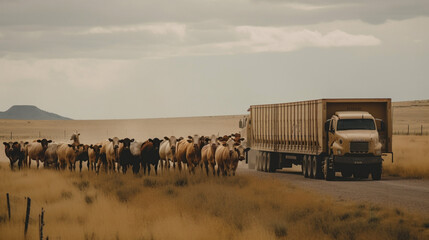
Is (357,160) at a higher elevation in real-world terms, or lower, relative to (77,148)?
lower

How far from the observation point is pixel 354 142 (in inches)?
1304

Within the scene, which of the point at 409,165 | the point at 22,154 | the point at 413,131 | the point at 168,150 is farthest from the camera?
the point at 413,131

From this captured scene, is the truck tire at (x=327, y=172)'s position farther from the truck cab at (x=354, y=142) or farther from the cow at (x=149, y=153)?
the cow at (x=149, y=153)

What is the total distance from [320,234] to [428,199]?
9275 millimetres

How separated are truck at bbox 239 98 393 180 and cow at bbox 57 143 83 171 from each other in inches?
424

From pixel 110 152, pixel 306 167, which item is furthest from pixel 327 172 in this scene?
pixel 110 152

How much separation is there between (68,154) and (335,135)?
568 inches

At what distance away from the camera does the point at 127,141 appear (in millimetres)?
37094

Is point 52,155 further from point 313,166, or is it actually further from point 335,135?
point 335,135

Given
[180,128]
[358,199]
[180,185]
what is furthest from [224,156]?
[180,128]

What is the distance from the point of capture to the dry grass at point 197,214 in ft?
55.9

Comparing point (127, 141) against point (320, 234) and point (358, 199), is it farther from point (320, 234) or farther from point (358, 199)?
point (320, 234)

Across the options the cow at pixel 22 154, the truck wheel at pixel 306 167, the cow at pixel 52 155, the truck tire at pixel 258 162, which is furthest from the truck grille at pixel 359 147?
the cow at pixel 22 154

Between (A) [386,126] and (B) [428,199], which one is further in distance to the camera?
(A) [386,126]
